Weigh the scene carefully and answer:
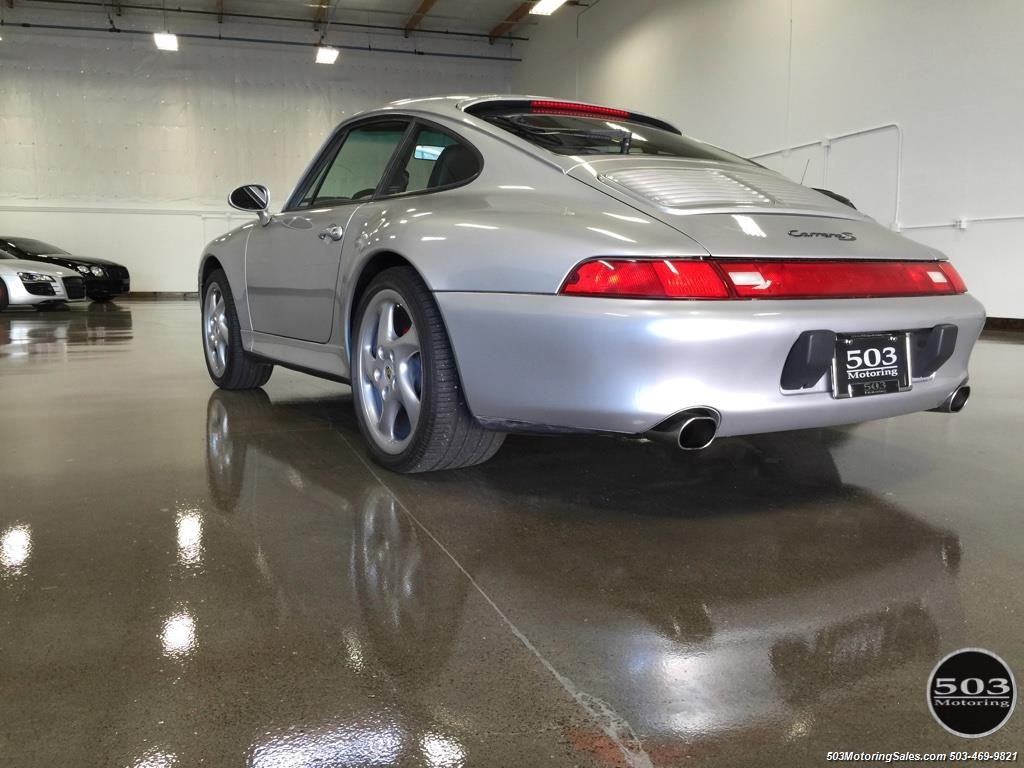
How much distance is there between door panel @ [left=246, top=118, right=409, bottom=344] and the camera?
3.12m

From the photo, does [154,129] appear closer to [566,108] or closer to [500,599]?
[566,108]

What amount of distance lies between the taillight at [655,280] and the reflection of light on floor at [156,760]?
1.31 m

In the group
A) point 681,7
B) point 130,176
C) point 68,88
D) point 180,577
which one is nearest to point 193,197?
point 130,176

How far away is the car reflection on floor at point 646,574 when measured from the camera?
1.38 meters

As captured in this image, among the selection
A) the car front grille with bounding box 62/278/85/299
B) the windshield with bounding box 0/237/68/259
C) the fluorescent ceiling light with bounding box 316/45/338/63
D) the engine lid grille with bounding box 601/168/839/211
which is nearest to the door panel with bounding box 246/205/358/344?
the engine lid grille with bounding box 601/168/839/211

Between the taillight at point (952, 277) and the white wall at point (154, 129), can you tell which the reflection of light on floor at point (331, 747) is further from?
the white wall at point (154, 129)

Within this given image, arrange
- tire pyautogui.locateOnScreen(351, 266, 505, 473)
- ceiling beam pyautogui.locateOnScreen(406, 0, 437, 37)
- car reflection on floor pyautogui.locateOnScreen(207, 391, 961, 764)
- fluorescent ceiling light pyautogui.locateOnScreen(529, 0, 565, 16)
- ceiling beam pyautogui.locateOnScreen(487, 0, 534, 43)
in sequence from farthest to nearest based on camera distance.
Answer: ceiling beam pyautogui.locateOnScreen(487, 0, 534, 43) → ceiling beam pyautogui.locateOnScreen(406, 0, 437, 37) → fluorescent ceiling light pyautogui.locateOnScreen(529, 0, 565, 16) → tire pyautogui.locateOnScreen(351, 266, 505, 473) → car reflection on floor pyautogui.locateOnScreen(207, 391, 961, 764)

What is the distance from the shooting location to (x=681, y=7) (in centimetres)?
1407

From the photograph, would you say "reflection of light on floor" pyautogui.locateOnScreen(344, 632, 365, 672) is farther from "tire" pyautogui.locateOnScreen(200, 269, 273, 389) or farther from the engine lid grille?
"tire" pyautogui.locateOnScreen(200, 269, 273, 389)

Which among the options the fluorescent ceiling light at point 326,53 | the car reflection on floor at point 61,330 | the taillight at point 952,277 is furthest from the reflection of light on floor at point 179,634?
the fluorescent ceiling light at point 326,53

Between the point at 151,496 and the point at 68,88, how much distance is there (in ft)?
61.0

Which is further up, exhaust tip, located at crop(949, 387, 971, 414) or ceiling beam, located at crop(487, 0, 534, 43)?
ceiling beam, located at crop(487, 0, 534, 43)

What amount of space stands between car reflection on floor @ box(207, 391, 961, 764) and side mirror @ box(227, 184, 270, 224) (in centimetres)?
123

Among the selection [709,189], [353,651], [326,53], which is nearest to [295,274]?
[709,189]
